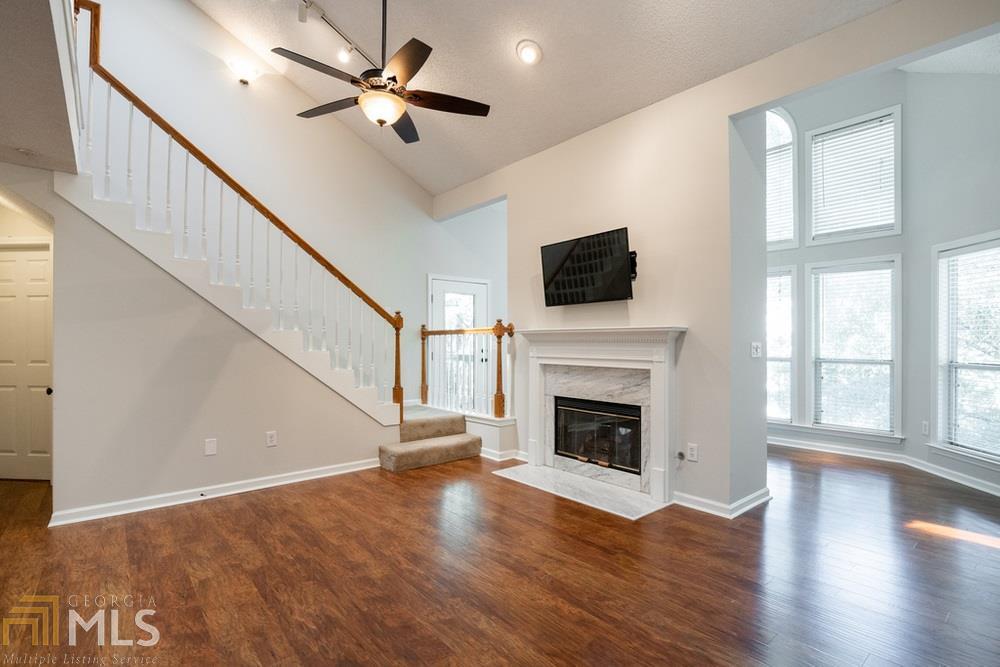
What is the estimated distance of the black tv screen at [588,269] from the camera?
4.03 metres

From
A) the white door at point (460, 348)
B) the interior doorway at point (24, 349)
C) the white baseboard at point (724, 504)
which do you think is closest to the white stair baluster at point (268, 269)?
the interior doorway at point (24, 349)

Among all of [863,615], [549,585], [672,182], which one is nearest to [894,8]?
[672,182]

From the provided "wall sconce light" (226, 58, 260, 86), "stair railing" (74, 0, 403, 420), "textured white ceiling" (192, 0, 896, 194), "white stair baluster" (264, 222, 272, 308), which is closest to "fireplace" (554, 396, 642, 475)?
"stair railing" (74, 0, 403, 420)

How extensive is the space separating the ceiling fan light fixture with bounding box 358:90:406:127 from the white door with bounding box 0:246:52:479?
368cm

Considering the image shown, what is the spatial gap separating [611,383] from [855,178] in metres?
4.12

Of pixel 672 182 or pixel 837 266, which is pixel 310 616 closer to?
pixel 672 182

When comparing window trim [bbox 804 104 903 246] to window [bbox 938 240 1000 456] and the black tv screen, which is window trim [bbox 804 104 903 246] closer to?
window [bbox 938 240 1000 456]

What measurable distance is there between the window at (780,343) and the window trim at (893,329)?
7.9 inches

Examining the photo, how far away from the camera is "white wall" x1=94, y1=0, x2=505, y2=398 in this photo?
4.59 meters

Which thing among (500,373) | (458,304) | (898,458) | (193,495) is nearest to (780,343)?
(898,458)

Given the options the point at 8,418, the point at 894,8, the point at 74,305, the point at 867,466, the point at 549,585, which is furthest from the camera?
the point at 867,466

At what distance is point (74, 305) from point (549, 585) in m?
3.75

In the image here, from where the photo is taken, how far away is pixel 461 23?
12.7 ft

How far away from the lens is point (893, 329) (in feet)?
16.9
